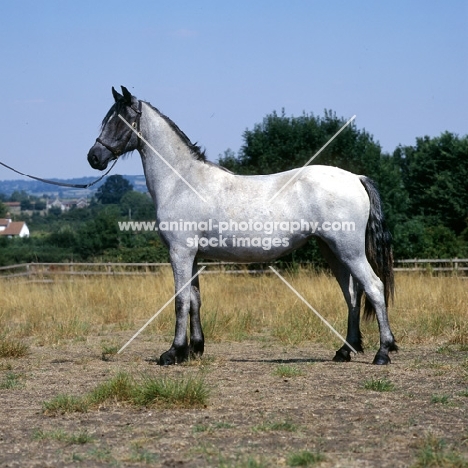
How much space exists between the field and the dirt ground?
14 mm

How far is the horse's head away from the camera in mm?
8984

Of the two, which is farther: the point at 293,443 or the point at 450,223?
the point at 450,223

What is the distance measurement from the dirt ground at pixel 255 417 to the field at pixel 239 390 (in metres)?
0.01

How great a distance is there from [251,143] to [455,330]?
711 inches

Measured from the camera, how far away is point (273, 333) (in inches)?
430

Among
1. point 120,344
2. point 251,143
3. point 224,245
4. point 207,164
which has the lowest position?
point 120,344

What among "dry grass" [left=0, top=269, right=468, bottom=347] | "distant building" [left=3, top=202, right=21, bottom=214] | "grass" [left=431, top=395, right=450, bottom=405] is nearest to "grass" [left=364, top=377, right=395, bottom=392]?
"grass" [left=431, top=395, right=450, bottom=405]

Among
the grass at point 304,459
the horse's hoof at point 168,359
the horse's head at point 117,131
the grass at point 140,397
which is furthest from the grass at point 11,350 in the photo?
the grass at point 304,459

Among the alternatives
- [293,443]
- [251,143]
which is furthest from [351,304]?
[251,143]

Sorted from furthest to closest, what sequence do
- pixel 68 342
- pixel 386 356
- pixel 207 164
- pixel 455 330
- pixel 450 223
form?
pixel 450 223
pixel 68 342
pixel 455 330
pixel 207 164
pixel 386 356

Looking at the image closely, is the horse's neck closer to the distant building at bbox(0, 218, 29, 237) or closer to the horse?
the horse

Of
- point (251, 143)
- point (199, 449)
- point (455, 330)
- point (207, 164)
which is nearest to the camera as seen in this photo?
point (199, 449)

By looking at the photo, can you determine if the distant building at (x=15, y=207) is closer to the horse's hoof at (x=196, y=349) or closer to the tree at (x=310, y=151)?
the tree at (x=310, y=151)

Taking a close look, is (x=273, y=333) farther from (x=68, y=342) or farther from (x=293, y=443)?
(x=293, y=443)
